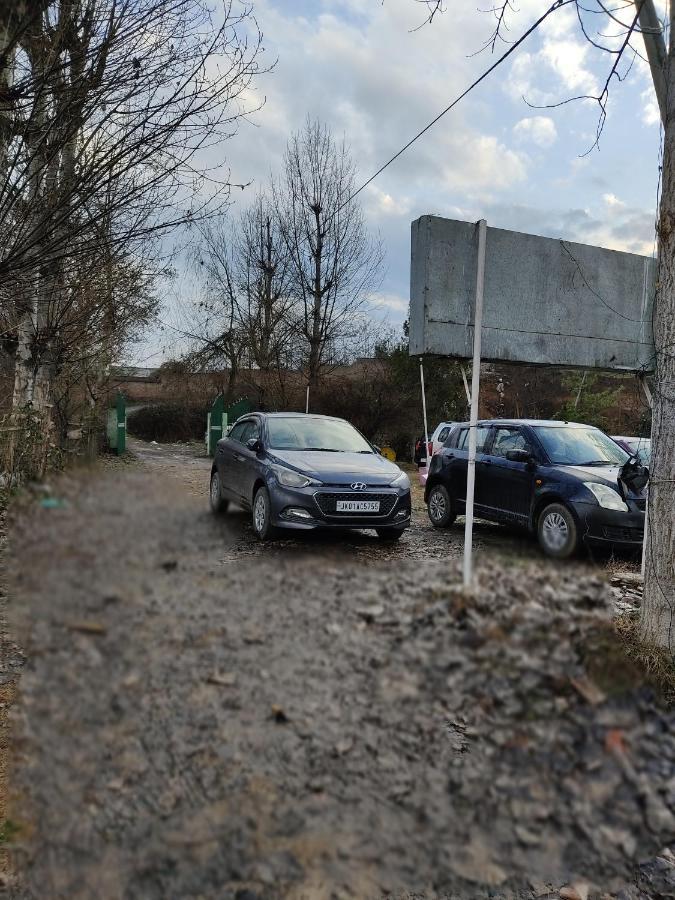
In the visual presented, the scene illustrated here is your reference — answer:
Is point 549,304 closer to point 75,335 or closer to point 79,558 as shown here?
point 79,558

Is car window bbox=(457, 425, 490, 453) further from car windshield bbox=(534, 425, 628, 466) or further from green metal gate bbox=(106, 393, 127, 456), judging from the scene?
green metal gate bbox=(106, 393, 127, 456)

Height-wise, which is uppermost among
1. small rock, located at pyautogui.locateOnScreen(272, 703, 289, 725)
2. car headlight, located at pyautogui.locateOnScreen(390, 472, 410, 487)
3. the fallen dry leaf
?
car headlight, located at pyautogui.locateOnScreen(390, 472, 410, 487)

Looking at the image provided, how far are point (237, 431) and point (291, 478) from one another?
1.02 feet

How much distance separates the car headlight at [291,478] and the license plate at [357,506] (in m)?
0.10

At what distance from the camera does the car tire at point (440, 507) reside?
6.12 ft

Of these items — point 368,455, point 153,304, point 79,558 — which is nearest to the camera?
point 79,558

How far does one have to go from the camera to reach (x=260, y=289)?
→ 5.04 meters

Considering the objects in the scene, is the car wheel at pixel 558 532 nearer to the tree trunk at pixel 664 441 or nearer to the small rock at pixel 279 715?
the small rock at pixel 279 715

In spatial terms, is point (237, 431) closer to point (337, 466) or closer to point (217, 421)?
point (217, 421)

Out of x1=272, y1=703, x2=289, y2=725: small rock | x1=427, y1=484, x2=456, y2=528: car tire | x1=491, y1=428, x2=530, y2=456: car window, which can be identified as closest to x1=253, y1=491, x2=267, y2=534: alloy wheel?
x1=272, y1=703, x2=289, y2=725: small rock

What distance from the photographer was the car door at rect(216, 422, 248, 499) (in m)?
1.49

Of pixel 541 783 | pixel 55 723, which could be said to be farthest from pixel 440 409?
pixel 55 723

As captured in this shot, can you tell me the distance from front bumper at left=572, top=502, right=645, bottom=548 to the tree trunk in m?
1.01

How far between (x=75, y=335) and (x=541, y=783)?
134 inches
